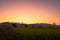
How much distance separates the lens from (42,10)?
242cm

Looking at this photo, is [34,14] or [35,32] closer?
[35,32]

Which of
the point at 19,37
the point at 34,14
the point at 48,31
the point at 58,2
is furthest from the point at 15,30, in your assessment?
the point at 58,2

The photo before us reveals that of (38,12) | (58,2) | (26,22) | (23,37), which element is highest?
(58,2)

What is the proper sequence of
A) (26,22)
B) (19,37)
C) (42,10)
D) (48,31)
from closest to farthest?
(19,37) < (48,31) < (26,22) < (42,10)

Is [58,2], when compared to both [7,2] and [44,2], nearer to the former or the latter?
[44,2]

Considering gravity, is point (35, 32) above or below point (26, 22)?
below

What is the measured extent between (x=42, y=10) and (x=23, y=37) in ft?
2.71

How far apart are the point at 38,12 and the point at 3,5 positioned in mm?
556

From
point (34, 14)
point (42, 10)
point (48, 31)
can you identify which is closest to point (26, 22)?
point (34, 14)

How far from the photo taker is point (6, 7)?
2.36 m

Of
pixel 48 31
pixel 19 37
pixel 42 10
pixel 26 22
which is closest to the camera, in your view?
pixel 19 37

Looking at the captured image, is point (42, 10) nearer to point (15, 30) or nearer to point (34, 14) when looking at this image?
point (34, 14)

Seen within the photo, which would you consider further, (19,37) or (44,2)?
(44,2)

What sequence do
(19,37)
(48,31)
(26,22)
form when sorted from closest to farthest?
(19,37) < (48,31) < (26,22)
